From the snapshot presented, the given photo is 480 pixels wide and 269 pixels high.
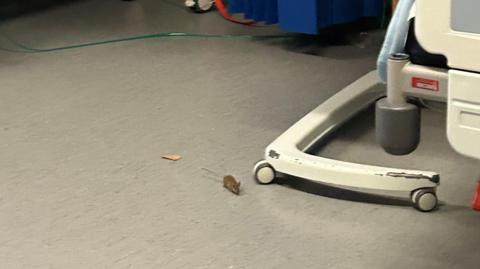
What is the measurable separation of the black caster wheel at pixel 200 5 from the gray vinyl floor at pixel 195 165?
0.30 metres

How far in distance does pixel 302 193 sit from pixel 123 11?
5.80 ft

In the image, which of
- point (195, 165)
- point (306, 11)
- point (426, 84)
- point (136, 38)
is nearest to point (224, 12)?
point (136, 38)

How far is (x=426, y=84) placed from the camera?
3.24ft

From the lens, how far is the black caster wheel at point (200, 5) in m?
3.07

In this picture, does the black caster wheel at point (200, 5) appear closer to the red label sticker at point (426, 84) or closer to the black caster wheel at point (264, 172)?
the black caster wheel at point (264, 172)

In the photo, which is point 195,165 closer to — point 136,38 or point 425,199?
point 425,199

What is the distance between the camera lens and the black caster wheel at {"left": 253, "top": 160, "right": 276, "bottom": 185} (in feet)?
5.52

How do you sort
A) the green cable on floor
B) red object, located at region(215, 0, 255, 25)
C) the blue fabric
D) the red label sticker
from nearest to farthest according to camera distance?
the red label sticker < the blue fabric < the green cable on floor < red object, located at region(215, 0, 255, 25)

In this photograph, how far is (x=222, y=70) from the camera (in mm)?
2426

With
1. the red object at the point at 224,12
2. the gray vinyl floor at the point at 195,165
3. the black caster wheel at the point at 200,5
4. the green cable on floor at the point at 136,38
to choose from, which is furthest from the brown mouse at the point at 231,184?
the black caster wheel at the point at 200,5

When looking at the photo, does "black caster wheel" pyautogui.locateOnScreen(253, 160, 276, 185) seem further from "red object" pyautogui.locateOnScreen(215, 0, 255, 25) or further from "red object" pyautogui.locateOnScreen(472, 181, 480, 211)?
"red object" pyautogui.locateOnScreen(215, 0, 255, 25)

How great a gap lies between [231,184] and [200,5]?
1.52m

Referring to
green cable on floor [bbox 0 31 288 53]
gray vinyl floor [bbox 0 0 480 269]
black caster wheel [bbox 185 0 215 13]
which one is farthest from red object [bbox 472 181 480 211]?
black caster wheel [bbox 185 0 215 13]

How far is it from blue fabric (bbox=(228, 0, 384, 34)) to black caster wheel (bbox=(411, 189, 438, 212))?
959mm
